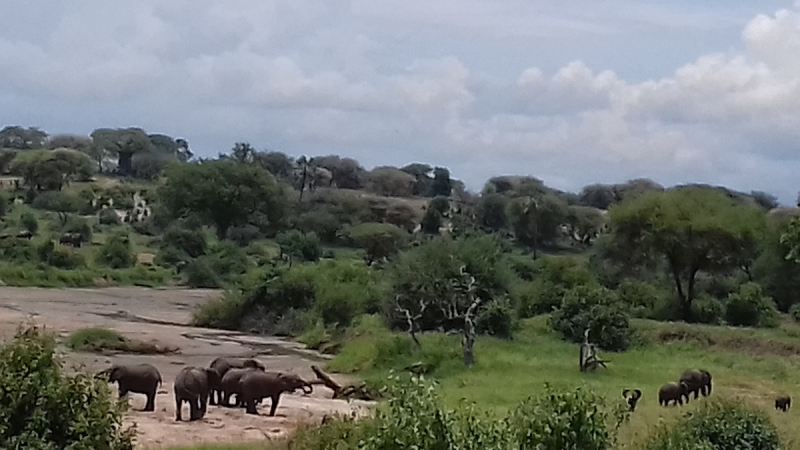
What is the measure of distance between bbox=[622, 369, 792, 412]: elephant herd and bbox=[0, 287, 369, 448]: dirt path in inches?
209

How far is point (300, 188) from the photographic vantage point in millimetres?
101500

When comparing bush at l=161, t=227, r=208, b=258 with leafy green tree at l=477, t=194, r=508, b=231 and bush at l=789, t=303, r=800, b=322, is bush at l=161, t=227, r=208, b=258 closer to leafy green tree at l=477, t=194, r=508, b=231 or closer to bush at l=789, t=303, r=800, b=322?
leafy green tree at l=477, t=194, r=508, b=231

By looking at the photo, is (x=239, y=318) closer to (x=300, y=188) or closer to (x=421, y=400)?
(x=421, y=400)

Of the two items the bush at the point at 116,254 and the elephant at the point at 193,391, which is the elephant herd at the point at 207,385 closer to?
the elephant at the point at 193,391

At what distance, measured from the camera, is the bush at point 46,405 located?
9.62m

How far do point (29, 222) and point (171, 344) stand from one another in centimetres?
3697

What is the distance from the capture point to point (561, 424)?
461 inches

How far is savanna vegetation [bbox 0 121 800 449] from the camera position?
1331 cm

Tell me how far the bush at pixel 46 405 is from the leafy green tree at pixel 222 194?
203 feet

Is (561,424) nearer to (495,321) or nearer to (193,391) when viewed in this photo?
(193,391)

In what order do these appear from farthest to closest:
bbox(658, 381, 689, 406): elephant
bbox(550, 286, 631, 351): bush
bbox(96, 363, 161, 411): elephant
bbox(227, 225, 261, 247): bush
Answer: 1. bbox(227, 225, 261, 247): bush
2. bbox(550, 286, 631, 351): bush
3. bbox(658, 381, 689, 406): elephant
4. bbox(96, 363, 161, 411): elephant

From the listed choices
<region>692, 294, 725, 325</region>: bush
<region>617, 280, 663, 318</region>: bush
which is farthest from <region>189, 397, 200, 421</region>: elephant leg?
<region>692, 294, 725, 325</region>: bush

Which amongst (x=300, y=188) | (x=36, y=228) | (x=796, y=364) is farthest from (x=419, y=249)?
(x=300, y=188)

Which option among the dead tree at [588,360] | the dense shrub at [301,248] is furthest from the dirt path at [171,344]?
the dense shrub at [301,248]
